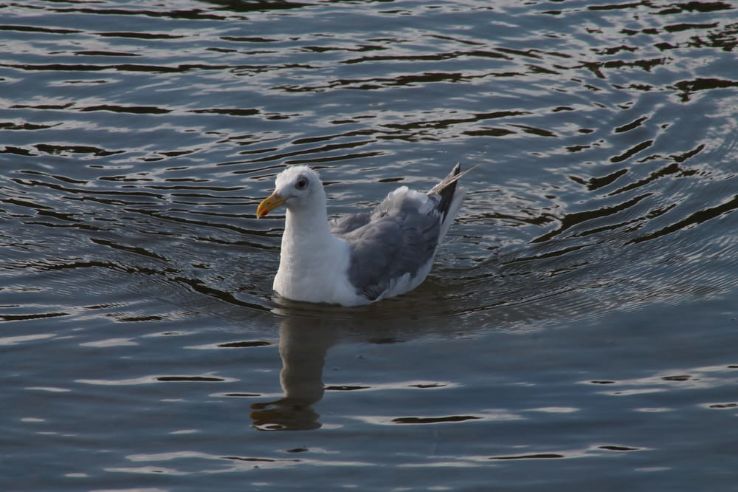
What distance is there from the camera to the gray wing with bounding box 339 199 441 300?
11.8 metres

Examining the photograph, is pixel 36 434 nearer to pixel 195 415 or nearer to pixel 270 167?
pixel 195 415

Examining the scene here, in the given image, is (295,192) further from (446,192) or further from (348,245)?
(446,192)

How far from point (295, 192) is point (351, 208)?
2.36 meters

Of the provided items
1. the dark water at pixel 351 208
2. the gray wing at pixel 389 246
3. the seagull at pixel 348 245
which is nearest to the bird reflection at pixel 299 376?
the dark water at pixel 351 208

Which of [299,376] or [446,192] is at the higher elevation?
[446,192]

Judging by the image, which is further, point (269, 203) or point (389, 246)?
point (389, 246)

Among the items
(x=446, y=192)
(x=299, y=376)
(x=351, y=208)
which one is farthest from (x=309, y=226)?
(x=351, y=208)

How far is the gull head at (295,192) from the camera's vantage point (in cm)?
1122

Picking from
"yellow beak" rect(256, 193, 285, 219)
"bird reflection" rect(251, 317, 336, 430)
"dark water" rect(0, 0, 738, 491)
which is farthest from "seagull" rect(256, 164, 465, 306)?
"bird reflection" rect(251, 317, 336, 430)

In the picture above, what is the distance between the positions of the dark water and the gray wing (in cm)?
27

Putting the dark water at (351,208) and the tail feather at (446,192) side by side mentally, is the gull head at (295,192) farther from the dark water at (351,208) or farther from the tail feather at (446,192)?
the tail feather at (446,192)

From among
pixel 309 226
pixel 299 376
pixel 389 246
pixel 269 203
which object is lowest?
pixel 299 376

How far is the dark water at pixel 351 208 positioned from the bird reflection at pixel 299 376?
3 centimetres

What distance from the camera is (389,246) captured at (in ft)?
39.4
